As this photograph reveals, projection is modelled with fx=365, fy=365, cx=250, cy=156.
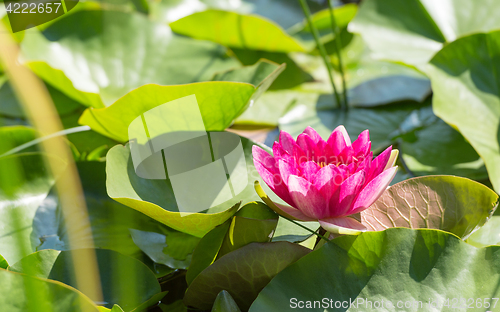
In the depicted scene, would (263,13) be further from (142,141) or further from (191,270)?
(191,270)

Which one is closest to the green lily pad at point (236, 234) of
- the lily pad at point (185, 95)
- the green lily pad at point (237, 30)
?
A: the lily pad at point (185, 95)

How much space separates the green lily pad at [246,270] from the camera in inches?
20.9

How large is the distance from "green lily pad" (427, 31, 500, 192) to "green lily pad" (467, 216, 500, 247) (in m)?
0.22

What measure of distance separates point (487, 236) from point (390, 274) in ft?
1.00

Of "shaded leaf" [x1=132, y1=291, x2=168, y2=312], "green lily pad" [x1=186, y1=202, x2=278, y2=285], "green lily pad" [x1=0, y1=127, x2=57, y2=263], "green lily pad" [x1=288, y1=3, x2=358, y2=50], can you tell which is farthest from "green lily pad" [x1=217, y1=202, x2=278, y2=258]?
"green lily pad" [x1=288, y1=3, x2=358, y2=50]

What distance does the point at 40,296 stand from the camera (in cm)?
44

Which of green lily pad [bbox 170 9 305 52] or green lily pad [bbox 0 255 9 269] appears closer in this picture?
green lily pad [bbox 0 255 9 269]

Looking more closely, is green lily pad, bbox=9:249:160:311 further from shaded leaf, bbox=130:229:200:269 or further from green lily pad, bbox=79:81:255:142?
green lily pad, bbox=79:81:255:142

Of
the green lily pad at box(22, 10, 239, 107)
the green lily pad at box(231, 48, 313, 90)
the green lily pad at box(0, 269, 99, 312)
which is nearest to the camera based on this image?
the green lily pad at box(0, 269, 99, 312)

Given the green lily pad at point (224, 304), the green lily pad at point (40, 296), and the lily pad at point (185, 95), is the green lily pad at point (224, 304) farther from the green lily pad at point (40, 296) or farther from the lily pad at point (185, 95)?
the lily pad at point (185, 95)

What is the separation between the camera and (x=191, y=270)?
59cm

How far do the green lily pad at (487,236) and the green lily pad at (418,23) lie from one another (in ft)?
2.08

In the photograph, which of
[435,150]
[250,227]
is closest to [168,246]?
[250,227]

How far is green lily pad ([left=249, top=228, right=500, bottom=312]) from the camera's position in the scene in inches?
19.4
